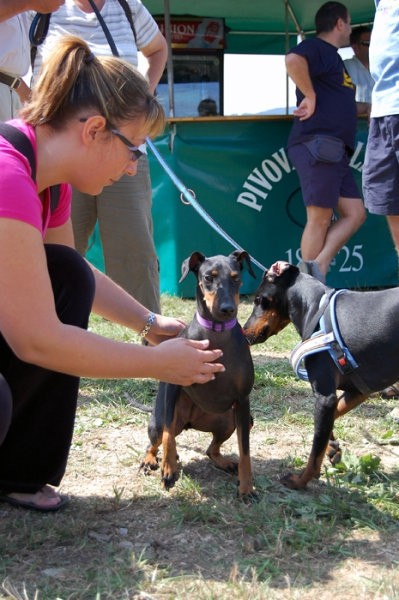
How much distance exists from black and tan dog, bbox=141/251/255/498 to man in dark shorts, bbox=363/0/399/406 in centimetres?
130

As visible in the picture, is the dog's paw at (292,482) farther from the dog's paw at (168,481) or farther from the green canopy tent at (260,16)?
the green canopy tent at (260,16)

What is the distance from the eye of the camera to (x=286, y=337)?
5.27m

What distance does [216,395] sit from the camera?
113 inches

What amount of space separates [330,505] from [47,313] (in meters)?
1.31

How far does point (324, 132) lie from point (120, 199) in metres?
2.34

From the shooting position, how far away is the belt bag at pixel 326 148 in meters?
5.63

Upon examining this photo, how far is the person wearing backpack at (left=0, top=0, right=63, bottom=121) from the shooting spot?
3109 millimetres

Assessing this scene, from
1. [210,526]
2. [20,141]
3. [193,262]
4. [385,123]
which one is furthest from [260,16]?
[210,526]

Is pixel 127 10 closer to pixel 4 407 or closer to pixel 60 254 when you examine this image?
pixel 60 254

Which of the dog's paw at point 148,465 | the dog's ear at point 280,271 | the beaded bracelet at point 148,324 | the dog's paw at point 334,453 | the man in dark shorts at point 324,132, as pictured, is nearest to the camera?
the beaded bracelet at point 148,324

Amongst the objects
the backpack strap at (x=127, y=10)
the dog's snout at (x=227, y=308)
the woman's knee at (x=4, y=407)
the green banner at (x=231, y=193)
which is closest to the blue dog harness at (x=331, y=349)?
the dog's snout at (x=227, y=308)

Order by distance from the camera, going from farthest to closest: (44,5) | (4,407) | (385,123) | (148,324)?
(385,123), (44,5), (148,324), (4,407)

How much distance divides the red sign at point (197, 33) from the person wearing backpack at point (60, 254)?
774cm

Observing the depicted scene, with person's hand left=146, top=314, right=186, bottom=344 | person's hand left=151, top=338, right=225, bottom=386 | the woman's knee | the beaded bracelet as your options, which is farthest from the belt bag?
the woman's knee
